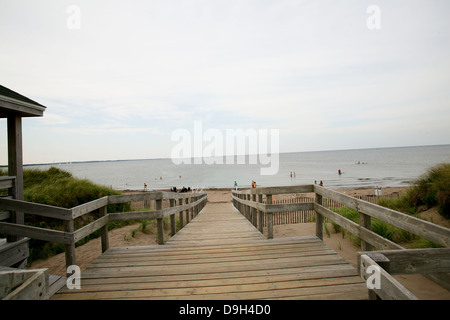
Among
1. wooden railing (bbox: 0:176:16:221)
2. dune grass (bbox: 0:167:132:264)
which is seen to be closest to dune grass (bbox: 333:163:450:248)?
wooden railing (bbox: 0:176:16:221)

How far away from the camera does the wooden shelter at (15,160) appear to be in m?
4.25

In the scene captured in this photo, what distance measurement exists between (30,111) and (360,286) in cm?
637

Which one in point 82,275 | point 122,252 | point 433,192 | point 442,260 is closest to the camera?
point 442,260

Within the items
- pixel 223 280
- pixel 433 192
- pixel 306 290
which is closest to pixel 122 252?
pixel 223 280

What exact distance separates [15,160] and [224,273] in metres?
4.65

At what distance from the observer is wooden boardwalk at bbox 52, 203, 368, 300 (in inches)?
104

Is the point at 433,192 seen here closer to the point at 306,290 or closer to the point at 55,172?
the point at 306,290

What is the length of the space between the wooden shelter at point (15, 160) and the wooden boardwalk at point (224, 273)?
179cm

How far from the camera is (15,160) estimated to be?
4.57 metres

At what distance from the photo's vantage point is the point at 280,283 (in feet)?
9.18

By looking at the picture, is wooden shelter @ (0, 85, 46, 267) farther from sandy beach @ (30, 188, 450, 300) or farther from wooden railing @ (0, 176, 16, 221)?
Answer: sandy beach @ (30, 188, 450, 300)

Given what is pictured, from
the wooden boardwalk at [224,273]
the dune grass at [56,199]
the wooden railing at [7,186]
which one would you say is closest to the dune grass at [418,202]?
the wooden boardwalk at [224,273]

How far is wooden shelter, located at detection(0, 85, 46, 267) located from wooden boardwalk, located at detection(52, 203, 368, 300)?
1790 mm

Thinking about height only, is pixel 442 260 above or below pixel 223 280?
above
